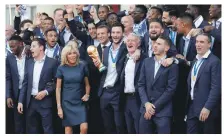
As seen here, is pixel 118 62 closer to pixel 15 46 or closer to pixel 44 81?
pixel 44 81

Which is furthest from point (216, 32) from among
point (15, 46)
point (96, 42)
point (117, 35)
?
point (15, 46)

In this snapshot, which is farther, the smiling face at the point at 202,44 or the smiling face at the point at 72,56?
the smiling face at the point at 72,56

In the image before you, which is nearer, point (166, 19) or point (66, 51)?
point (66, 51)

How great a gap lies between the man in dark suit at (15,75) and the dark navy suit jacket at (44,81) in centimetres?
17

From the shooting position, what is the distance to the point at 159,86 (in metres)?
6.73

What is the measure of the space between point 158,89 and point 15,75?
7.66 feet

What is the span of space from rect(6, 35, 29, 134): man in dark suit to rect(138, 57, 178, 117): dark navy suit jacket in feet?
6.52

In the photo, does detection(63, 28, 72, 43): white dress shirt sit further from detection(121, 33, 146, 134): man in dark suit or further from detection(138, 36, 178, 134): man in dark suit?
detection(138, 36, 178, 134): man in dark suit

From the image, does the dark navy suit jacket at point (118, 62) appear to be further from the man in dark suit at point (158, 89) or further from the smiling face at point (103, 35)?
the man in dark suit at point (158, 89)

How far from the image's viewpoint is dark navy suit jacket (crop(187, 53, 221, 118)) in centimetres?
643

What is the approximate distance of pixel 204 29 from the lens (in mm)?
7180

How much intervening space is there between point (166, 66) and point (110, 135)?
57.3 inches

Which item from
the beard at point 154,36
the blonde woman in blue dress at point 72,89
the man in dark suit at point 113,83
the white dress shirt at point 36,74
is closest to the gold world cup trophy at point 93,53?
the man in dark suit at point 113,83

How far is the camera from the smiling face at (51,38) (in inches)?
309
